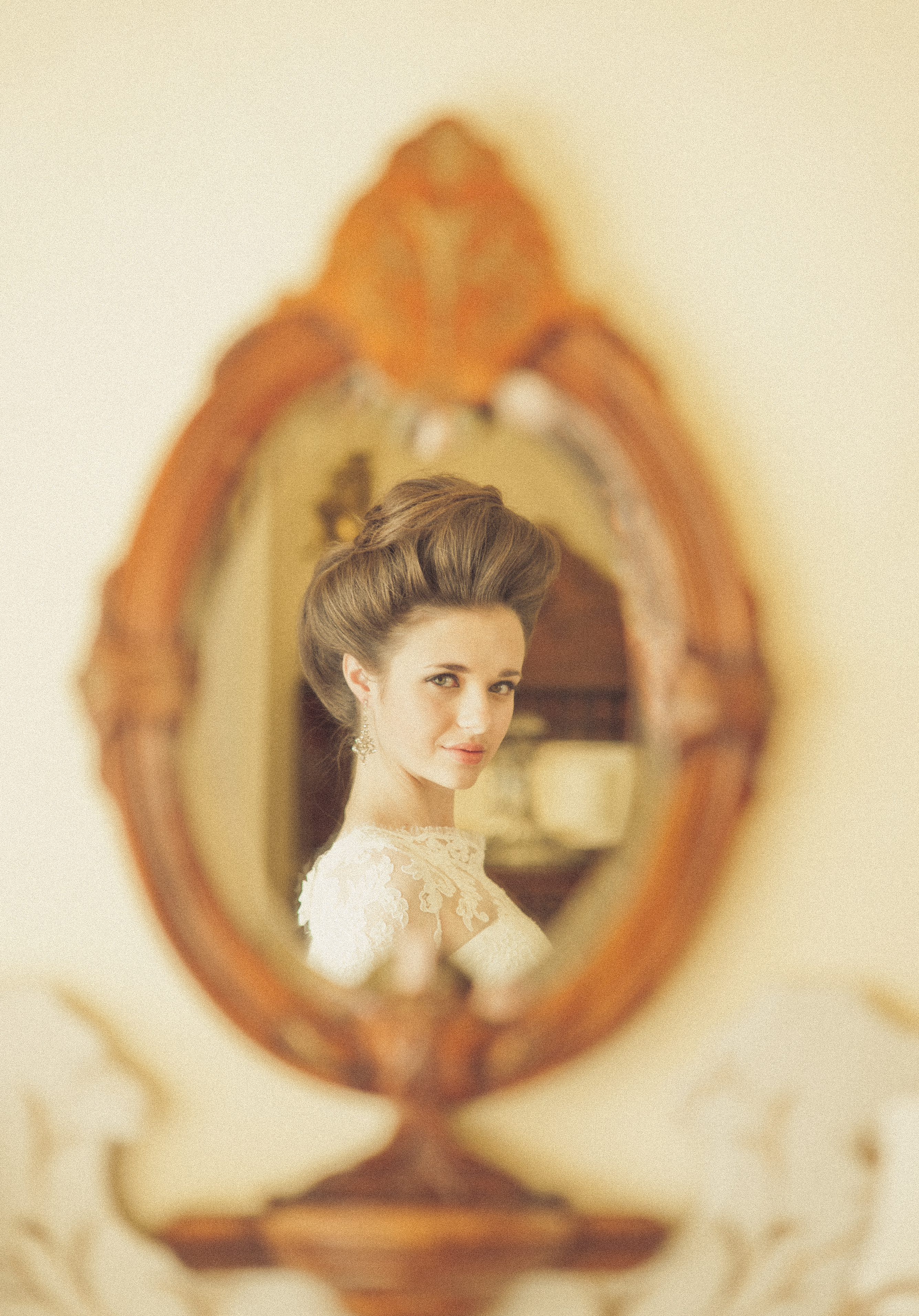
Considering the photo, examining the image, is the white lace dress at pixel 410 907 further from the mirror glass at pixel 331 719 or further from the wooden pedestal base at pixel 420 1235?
the wooden pedestal base at pixel 420 1235

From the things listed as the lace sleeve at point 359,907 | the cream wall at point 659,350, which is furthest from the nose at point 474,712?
the cream wall at point 659,350

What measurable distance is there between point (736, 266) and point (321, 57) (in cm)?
45

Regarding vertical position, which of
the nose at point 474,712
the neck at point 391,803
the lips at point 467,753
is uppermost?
the nose at point 474,712

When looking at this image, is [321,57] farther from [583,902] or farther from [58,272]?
[583,902]

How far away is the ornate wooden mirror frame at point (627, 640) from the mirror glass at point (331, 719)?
18 millimetres

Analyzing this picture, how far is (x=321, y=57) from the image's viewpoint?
1.06 metres

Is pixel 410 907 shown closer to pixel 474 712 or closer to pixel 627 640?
pixel 474 712

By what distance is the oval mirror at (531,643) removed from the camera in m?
1.01

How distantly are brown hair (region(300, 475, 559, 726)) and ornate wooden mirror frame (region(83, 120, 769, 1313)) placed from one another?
0.09 meters

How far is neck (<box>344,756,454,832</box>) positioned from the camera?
1008mm

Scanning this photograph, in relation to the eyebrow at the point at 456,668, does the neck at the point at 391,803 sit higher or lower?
lower

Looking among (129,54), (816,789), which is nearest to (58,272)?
(129,54)

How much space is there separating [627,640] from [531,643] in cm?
9

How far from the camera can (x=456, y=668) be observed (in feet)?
3.34
